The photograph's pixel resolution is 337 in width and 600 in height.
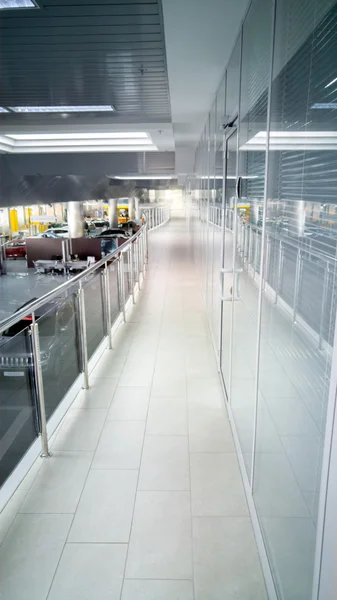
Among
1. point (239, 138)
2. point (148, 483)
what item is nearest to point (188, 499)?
point (148, 483)

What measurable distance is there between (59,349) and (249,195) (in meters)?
2.11

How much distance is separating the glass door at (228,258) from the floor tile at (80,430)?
3.56 feet

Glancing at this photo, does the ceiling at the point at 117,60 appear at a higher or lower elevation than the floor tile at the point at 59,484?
higher

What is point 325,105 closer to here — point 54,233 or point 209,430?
point 209,430

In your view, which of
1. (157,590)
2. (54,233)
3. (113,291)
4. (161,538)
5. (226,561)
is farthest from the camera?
(54,233)

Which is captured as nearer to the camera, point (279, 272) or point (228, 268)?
point (279, 272)

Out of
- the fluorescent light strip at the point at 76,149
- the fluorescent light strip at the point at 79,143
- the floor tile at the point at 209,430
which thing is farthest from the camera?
the fluorescent light strip at the point at 76,149

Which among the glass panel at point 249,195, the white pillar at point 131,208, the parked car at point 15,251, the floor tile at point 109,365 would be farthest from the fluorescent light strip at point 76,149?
the white pillar at point 131,208

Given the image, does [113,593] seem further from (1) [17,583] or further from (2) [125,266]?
(2) [125,266]

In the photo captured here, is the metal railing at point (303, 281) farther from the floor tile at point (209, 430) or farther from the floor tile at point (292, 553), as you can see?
the floor tile at point (209, 430)

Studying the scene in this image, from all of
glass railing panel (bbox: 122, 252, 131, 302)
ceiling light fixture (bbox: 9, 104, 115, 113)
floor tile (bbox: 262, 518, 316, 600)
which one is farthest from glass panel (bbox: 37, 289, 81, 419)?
ceiling light fixture (bbox: 9, 104, 115, 113)

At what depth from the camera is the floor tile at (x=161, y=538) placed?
194 centimetres

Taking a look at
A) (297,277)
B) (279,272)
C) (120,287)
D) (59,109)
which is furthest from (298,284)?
(59,109)

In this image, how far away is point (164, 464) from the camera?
2.72 m
